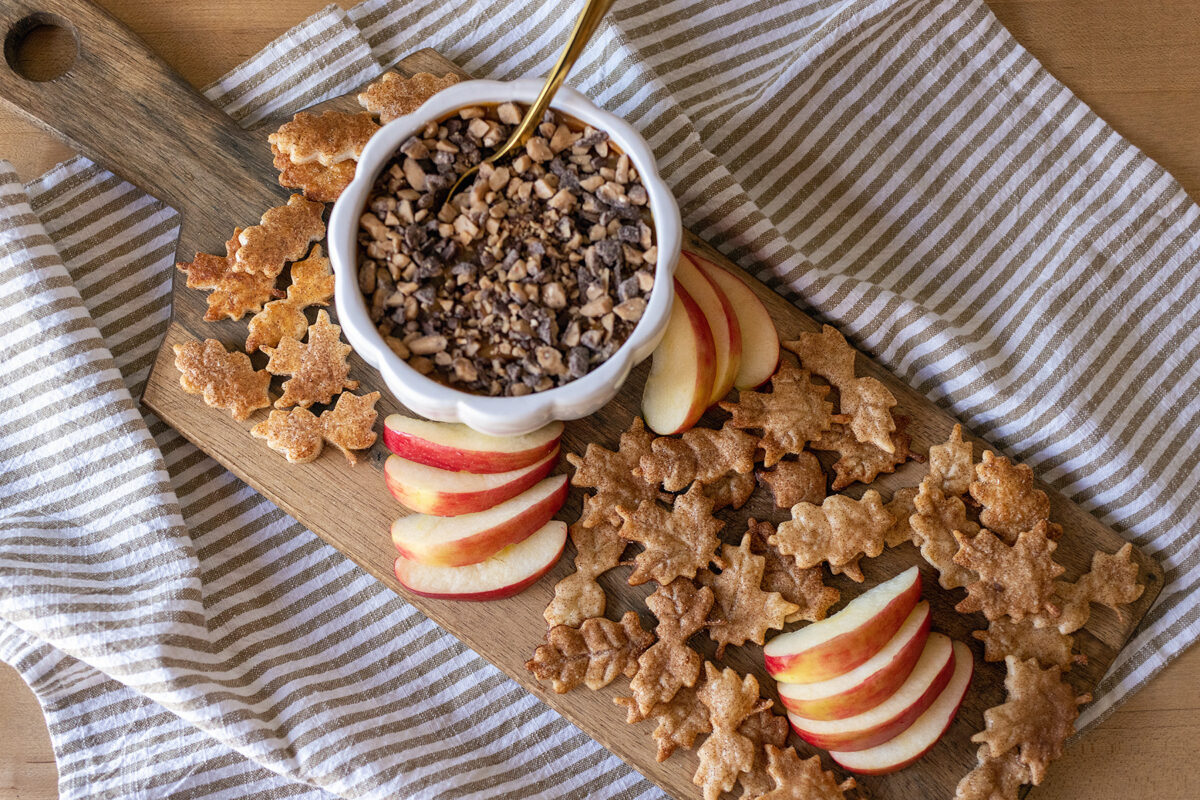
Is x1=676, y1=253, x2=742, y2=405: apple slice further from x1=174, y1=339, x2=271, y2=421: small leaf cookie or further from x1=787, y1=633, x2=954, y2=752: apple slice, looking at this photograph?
x1=174, y1=339, x2=271, y2=421: small leaf cookie

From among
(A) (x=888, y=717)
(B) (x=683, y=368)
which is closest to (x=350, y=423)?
(B) (x=683, y=368)

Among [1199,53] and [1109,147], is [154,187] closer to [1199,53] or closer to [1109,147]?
[1109,147]

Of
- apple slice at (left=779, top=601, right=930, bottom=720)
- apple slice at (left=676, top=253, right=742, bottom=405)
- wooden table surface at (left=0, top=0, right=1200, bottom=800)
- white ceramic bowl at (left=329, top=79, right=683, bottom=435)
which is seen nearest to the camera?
white ceramic bowl at (left=329, top=79, right=683, bottom=435)

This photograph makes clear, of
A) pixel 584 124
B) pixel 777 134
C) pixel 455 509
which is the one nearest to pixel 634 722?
pixel 455 509

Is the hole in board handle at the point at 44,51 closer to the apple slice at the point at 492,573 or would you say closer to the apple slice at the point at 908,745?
the apple slice at the point at 492,573

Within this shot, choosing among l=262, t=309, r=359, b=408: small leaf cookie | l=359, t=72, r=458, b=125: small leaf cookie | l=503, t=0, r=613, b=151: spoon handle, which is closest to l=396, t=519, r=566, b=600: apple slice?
l=262, t=309, r=359, b=408: small leaf cookie

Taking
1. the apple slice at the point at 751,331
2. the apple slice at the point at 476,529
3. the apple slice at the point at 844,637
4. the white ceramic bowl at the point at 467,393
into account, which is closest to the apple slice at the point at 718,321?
the apple slice at the point at 751,331
